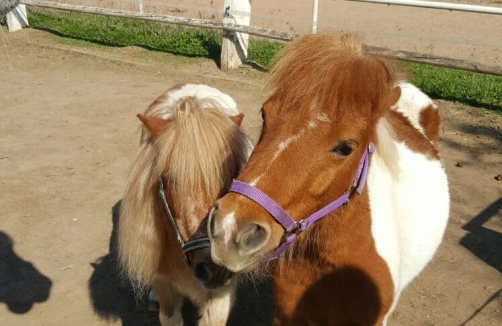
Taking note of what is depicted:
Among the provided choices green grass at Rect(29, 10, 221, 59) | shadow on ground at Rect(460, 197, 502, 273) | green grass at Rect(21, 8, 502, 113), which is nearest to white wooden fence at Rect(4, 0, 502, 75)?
green grass at Rect(21, 8, 502, 113)

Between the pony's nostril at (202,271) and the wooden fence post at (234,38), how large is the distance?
20.0 ft

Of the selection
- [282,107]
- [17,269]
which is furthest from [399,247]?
[17,269]

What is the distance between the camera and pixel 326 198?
1892 mm

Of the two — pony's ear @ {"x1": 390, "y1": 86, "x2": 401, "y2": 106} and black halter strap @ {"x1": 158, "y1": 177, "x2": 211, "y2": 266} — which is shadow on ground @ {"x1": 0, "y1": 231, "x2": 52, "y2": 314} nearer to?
black halter strap @ {"x1": 158, "y1": 177, "x2": 211, "y2": 266}

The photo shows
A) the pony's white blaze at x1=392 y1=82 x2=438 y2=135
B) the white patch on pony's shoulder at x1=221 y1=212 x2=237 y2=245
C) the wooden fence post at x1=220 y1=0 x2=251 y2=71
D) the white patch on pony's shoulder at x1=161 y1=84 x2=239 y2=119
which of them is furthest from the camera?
the wooden fence post at x1=220 y1=0 x2=251 y2=71

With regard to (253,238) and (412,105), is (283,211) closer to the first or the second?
(253,238)

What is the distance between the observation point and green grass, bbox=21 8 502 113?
682 centimetres

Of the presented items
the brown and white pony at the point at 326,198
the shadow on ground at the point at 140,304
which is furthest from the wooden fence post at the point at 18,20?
the brown and white pony at the point at 326,198

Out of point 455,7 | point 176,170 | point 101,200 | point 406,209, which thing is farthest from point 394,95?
point 455,7

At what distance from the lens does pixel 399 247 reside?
2.44 m

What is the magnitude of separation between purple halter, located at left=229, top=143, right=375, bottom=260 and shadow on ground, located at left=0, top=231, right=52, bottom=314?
2221 mm

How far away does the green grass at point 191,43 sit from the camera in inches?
268

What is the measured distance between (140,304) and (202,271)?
55.5 inches

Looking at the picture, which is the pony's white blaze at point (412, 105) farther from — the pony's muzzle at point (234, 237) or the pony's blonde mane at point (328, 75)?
the pony's muzzle at point (234, 237)
